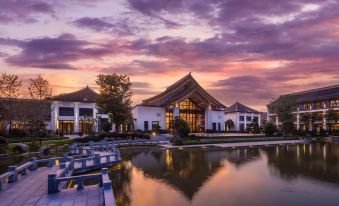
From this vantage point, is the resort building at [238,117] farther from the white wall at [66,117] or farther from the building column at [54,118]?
the building column at [54,118]

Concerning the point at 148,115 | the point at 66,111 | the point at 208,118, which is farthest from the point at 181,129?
the point at 208,118

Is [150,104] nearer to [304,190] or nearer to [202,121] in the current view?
[202,121]

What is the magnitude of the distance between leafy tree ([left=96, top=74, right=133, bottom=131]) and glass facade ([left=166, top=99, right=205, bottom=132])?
19.7 metres

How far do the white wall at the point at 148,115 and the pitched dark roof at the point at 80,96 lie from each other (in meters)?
9.38

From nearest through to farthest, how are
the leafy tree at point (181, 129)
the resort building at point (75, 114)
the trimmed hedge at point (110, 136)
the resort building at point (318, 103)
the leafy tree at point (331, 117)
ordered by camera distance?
the trimmed hedge at point (110, 136), the leafy tree at point (181, 129), the resort building at point (75, 114), the leafy tree at point (331, 117), the resort building at point (318, 103)

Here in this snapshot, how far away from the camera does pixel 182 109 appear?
66.9 metres

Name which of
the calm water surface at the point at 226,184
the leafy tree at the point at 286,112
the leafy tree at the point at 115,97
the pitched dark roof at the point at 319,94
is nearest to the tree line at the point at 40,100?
the leafy tree at the point at 115,97

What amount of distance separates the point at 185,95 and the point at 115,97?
2200 cm

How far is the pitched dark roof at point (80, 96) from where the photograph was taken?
55.9 metres

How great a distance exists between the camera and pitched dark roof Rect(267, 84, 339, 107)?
7740 cm

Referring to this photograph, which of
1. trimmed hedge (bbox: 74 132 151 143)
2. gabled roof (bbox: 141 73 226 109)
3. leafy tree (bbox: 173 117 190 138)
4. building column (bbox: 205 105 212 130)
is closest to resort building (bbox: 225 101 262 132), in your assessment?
building column (bbox: 205 105 212 130)

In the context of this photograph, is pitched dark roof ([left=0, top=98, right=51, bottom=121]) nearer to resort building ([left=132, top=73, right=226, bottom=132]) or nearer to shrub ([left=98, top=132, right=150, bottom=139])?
shrub ([left=98, top=132, right=150, bottom=139])

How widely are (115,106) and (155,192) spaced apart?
31591 millimetres

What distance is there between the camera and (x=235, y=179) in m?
17.0
